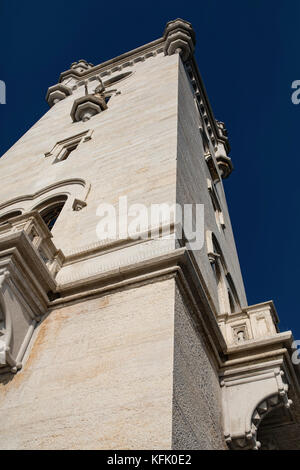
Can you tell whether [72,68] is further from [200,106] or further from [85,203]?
[85,203]

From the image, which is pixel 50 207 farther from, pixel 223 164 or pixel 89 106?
pixel 223 164

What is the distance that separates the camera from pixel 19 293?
5.47 metres

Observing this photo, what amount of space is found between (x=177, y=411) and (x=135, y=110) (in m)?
10.1

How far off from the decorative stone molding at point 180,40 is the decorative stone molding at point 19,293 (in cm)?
1498

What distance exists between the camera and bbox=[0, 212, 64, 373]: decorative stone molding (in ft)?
16.6

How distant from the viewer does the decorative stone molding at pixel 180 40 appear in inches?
726

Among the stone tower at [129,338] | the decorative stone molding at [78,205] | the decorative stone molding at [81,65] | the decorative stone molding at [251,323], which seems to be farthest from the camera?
the decorative stone molding at [81,65]

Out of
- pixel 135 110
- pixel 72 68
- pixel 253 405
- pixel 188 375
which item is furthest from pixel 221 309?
pixel 72 68

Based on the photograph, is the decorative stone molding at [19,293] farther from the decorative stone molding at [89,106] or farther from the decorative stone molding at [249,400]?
the decorative stone molding at [89,106]

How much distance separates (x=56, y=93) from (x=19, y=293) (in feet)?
59.1

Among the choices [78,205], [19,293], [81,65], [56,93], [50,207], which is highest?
[81,65]

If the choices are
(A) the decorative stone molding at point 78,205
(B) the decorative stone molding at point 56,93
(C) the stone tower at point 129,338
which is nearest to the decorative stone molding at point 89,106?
(C) the stone tower at point 129,338

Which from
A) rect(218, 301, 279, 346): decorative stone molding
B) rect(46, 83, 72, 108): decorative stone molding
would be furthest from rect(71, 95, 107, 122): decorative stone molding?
rect(218, 301, 279, 346): decorative stone molding

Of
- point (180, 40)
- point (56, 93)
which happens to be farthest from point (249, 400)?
point (56, 93)
